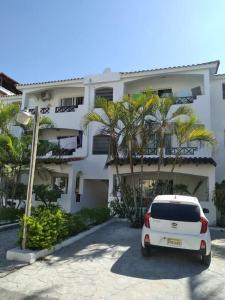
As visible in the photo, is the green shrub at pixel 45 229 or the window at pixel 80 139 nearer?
the green shrub at pixel 45 229

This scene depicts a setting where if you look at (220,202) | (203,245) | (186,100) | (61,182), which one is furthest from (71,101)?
(203,245)

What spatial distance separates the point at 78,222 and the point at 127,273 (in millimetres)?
4316

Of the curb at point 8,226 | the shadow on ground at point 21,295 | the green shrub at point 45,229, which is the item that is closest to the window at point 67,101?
the curb at point 8,226

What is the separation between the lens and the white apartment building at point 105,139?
17.0m

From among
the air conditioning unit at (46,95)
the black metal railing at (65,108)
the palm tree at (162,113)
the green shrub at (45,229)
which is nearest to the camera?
the green shrub at (45,229)

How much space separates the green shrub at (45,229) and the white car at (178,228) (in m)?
2.70

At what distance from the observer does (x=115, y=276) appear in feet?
22.3

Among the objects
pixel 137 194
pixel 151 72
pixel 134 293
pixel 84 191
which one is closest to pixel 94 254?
pixel 134 293

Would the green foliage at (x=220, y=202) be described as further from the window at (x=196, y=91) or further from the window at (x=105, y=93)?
the window at (x=105, y=93)

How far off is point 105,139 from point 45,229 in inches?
490

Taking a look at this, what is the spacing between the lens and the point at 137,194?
1495 centimetres

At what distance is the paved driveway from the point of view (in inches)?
228

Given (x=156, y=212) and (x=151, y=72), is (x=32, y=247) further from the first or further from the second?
(x=151, y=72)

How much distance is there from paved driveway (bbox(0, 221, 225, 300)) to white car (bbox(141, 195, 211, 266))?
1.77 feet
